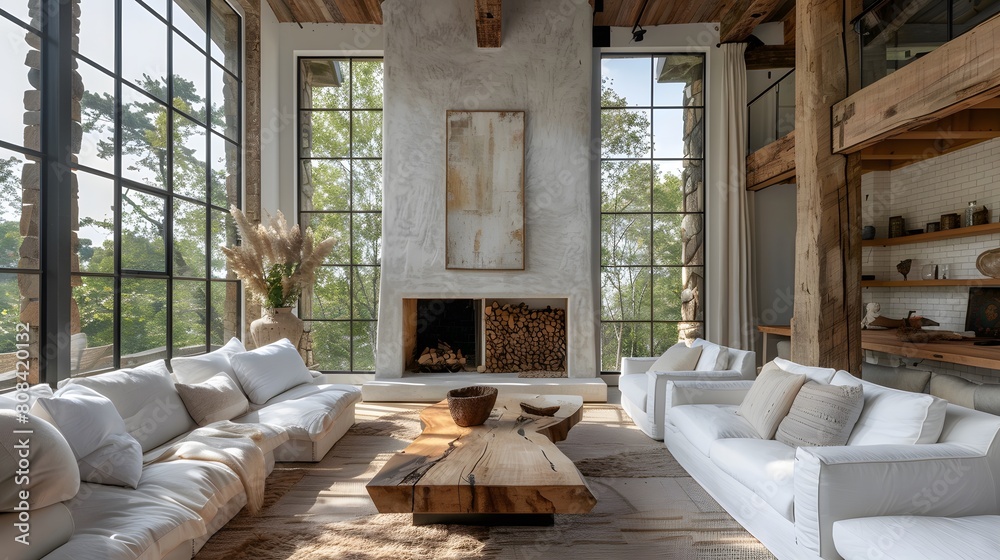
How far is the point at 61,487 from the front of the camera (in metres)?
1.90

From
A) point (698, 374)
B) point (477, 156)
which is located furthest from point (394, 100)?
point (698, 374)

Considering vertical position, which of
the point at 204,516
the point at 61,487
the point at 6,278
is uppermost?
the point at 6,278

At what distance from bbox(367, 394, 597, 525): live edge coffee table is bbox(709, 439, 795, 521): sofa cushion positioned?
845 millimetres

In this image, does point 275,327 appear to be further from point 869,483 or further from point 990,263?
point 990,263

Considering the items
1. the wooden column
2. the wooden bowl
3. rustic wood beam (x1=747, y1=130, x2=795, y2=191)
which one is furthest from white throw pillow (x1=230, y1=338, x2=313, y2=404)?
rustic wood beam (x1=747, y1=130, x2=795, y2=191)

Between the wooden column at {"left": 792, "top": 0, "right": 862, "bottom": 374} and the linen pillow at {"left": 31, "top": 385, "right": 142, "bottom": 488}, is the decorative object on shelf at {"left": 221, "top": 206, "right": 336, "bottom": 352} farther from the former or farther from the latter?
the wooden column at {"left": 792, "top": 0, "right": 862, "bottom": 374}

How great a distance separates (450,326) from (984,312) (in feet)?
17.8

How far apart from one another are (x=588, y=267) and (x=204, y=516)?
15.3 ft

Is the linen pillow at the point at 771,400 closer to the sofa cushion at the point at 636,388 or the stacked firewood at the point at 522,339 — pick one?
the sofa cushion at the point at 636,388

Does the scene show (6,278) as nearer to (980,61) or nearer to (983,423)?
(983,423)

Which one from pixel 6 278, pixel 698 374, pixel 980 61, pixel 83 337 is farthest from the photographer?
pixel 698 374

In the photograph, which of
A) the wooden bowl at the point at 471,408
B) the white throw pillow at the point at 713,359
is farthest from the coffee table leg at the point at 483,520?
the white throw pillow at the point at 713,359

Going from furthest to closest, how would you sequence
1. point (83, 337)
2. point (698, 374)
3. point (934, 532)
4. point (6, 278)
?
point (698, 374)
point (83, 337)
point (6, 278)
point (934, 532)

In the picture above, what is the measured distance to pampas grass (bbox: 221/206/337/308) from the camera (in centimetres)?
554
